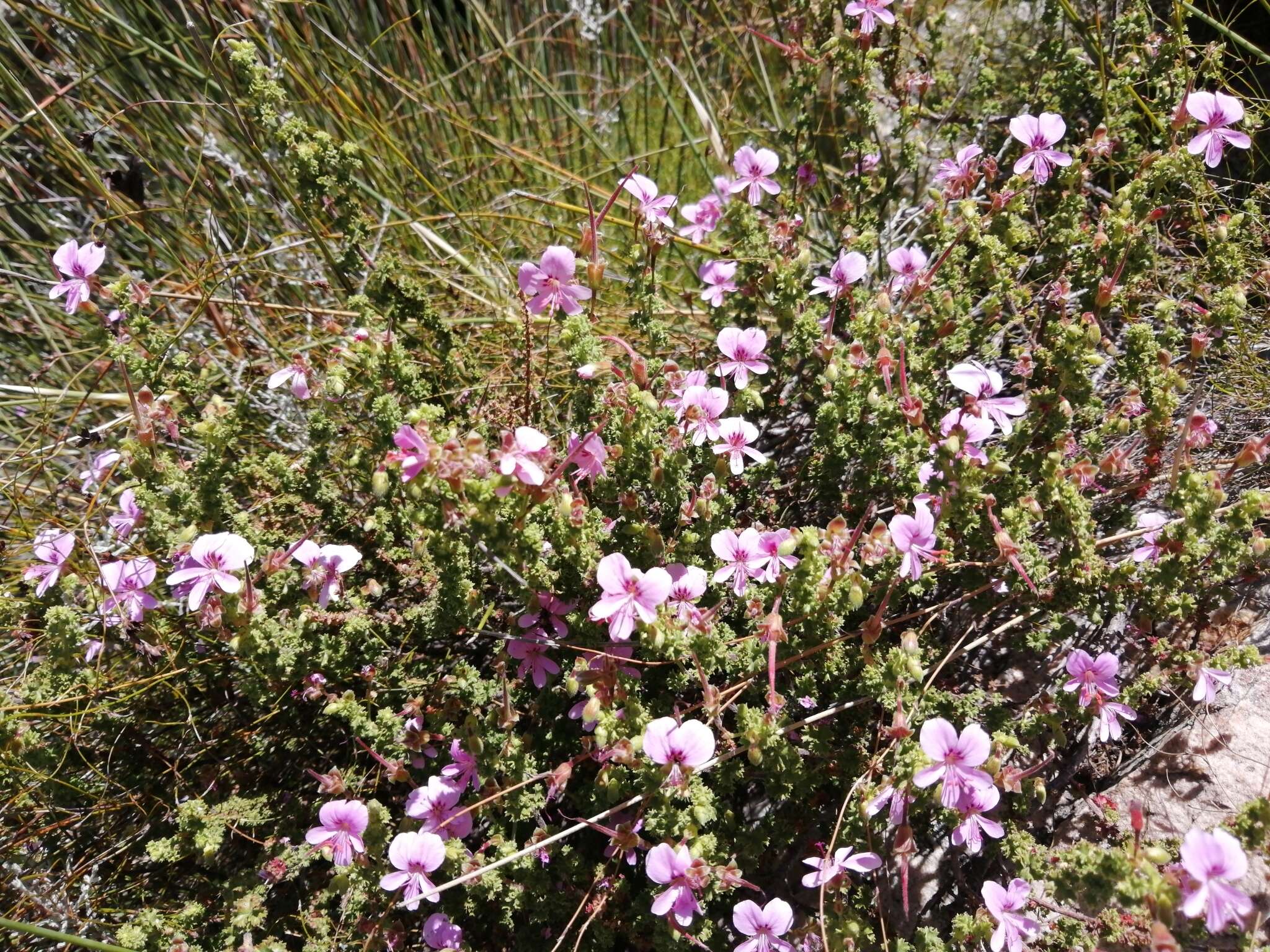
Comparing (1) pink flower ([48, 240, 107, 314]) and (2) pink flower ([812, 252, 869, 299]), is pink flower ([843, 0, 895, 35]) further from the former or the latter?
(1) pink flower ([48, 240, 107, 314])

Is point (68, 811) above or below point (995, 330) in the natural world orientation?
below

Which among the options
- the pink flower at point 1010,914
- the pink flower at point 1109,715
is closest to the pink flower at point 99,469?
the pink flower at point 1010,914

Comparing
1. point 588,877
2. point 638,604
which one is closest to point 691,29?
point 638,604

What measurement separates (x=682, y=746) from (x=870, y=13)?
1907 mm

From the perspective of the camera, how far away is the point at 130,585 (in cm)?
221

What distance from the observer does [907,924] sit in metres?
2.17

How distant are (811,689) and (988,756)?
14.8 inches

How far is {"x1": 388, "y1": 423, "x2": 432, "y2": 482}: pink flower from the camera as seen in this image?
1617 millimetres

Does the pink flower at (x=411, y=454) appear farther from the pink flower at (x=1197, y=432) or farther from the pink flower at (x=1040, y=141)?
the pink flower at (x=1040, y=141)

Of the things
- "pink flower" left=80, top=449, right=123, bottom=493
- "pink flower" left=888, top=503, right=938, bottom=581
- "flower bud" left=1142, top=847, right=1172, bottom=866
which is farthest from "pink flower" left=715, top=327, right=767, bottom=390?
"pink flower" left=80, top=449, right=123, bottom=493

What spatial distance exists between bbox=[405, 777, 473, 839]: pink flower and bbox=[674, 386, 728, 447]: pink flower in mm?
963

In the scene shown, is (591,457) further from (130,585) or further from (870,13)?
(870,13)

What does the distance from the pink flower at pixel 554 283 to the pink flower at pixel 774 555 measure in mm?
707

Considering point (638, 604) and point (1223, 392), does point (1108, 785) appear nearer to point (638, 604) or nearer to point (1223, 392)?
point (1223, 392)
